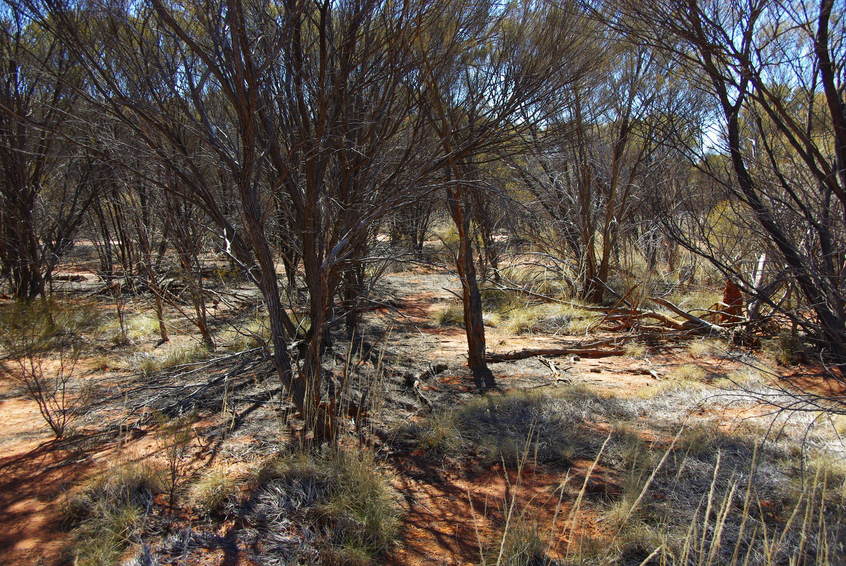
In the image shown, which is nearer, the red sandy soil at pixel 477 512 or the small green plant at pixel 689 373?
the red sandy soil at pixel 477 512

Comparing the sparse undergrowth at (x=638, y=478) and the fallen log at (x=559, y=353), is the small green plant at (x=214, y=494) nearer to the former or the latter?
the sparse undergrowth at (x=638, y=478)

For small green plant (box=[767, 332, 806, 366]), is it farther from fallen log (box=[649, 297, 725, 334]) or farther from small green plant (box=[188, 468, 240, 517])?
small green plant (box=[188, 468, 240, 517])

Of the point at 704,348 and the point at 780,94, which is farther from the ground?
the point at 780,94

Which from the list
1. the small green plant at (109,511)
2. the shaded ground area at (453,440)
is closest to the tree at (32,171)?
the shaded ground area at (453,440)

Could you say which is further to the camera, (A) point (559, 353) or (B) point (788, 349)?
(A) point (559, 353)

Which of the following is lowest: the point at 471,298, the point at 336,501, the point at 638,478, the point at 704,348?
the point at 336,501

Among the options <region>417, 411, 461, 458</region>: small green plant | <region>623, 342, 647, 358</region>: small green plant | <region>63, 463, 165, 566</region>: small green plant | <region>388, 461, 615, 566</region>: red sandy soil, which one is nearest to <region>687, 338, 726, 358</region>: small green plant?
<region>623, 342, 647, 358</region>: small green plant

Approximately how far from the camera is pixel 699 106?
7.49 metres

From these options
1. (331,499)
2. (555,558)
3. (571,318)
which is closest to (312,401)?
(331,499)

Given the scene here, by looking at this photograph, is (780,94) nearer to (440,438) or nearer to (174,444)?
(440,438)

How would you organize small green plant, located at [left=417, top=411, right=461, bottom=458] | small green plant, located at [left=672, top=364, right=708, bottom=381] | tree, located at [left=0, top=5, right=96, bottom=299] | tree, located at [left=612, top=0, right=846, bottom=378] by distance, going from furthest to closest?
tree, located at [left=0, top=5, right=96, bottom=299], small green plant, located at [left=672, top=364, right=708, bottom=381], small green plant, located at [left=417, top=411, right=461, bottom=458], tree, located at [left=612, top=0, right=846, bottom=378]

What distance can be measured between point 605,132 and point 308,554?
9.26 metres

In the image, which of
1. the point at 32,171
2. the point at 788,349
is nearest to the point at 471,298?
the point at 788,349

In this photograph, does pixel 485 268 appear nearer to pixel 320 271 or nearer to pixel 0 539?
pixel 320 271
